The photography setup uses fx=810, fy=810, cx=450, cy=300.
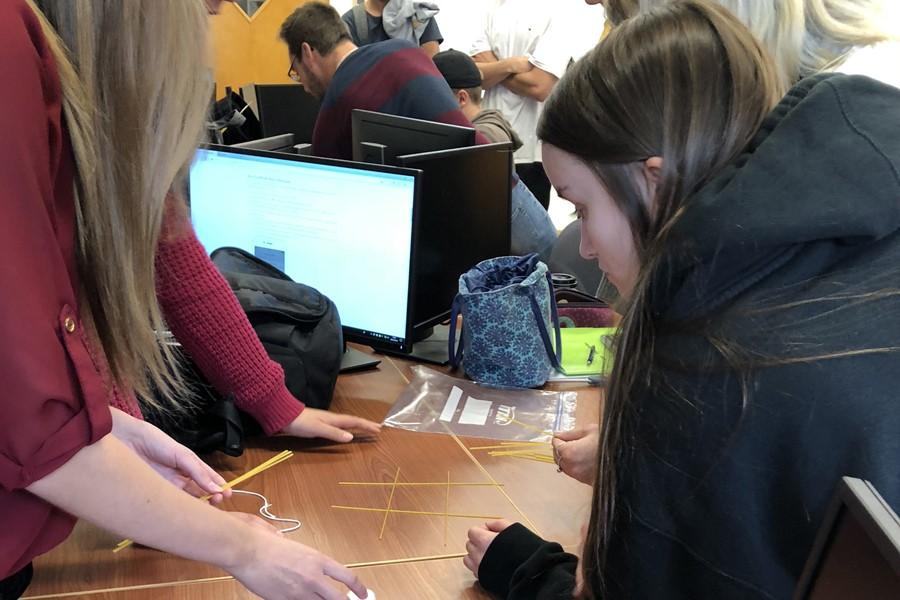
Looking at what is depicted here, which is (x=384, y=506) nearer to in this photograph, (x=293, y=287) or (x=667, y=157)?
(x=293, y=287)

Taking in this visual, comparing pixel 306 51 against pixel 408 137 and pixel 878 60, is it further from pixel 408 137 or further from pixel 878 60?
pixel 878 60

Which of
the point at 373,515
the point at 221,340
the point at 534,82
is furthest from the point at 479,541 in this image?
the point at 534,82

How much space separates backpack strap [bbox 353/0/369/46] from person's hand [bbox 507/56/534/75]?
70cm

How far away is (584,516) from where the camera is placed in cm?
111

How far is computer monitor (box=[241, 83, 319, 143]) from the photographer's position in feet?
11.5

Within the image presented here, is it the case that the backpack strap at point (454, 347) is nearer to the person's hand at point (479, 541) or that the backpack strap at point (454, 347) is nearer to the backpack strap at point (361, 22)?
the person's hand at point (479, 541)

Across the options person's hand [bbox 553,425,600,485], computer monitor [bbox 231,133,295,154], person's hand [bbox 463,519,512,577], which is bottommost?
person's hand [bbox 463,519,512,577]

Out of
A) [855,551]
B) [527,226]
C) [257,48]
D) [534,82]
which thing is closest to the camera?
[855,551]

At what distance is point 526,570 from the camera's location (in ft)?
3.10

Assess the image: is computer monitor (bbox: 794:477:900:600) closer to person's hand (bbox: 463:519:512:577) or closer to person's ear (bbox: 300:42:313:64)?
person's hand (bbox: 463:519:512:577)

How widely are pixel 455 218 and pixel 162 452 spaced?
81 cm

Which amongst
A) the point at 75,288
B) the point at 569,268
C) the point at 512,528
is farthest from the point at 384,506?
the point at 569,268

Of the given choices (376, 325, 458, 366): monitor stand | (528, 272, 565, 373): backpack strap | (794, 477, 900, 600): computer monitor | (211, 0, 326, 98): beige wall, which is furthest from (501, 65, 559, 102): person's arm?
(794, 477, 900, 600): computer monitor

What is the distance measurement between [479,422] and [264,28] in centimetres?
409
